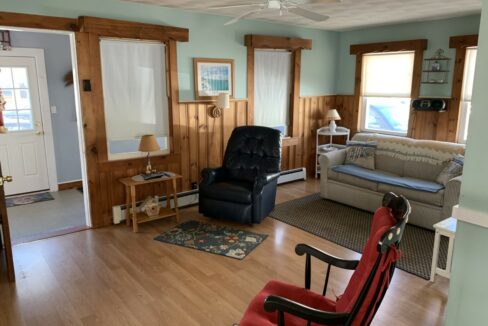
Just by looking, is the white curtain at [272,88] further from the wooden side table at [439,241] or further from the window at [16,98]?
the window at [16,98]

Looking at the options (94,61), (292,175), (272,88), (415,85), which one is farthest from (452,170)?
(94,61)

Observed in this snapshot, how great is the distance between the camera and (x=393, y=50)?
18.0 ft

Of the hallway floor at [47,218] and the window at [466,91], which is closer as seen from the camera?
the hallway floor at [47,218]

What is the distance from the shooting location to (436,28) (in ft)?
16.6

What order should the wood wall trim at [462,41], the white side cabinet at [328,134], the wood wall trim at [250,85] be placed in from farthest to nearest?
1. the white side cabinet at [328,134]
2. the wood wall trim at [250,85]
3. the wood wall trim at [462,41]

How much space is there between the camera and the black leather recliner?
405 centimetres

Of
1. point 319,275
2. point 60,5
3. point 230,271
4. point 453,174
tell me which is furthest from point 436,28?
point 60,5

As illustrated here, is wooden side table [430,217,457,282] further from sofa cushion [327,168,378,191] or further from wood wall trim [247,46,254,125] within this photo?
wood wall trim [247,46,254,125]

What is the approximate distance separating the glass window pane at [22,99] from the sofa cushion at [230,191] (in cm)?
294

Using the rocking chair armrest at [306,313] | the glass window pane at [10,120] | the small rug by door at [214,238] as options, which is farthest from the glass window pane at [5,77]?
the rocking chair armrest at [306,313]

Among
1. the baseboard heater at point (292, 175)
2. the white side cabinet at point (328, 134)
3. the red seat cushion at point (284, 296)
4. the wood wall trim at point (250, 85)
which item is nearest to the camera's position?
the red seat cushion at point (284, 296)

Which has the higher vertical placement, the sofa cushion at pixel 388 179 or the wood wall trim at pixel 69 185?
the sofa cushion at pixel 388 179

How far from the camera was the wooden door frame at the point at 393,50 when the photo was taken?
523 centimetres

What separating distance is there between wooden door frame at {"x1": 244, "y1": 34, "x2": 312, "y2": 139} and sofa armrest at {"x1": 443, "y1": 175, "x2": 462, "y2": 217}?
2.56m
